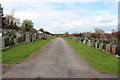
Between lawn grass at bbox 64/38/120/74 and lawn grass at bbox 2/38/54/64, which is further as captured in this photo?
lawn grass at bbox 2/38/54/64

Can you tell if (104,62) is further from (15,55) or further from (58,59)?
(15,55)

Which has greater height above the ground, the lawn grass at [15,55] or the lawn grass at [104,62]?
the lawn grass at [15,55]

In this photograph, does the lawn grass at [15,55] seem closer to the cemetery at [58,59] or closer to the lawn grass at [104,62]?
the cemetery at [58,59]

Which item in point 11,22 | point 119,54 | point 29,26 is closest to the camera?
point 119,54

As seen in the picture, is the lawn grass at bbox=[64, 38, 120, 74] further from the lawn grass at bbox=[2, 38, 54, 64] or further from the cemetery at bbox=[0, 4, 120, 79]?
the lawn grass at bbox=[2, 38, 54, 64]

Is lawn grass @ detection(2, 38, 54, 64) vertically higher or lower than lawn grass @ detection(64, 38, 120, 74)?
higher

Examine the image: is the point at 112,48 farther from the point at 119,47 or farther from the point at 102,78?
the point at 102,78

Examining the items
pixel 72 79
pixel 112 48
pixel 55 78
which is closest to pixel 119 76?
pixel 72 79

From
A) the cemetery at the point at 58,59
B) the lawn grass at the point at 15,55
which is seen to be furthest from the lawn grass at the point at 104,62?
the lawn grass at the point at 15,55

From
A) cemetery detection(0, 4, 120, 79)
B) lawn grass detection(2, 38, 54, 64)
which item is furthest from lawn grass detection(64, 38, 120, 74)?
lawn grass detection(2, 38, 54, 64)

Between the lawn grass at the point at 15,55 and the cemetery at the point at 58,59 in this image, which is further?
the lawn grass at the point at 15,55

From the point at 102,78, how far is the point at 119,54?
861 centimetres

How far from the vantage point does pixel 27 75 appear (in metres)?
7.88

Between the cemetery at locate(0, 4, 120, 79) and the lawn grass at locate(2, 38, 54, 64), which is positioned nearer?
the cemetery at locate(0, 4, 120, 79)
